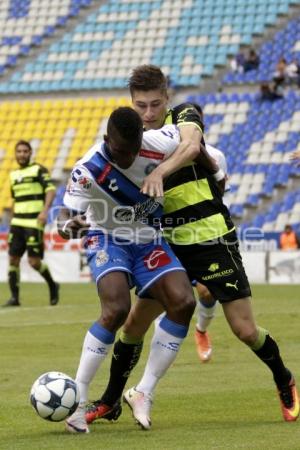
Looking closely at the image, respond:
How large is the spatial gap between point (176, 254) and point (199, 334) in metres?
3.44

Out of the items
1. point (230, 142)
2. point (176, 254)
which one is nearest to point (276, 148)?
point (230, 142)

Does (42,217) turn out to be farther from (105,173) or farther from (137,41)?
(137,41)

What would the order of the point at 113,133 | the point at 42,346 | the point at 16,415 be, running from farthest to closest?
the point at 42,346, the point at 16,415, the point at 113,133

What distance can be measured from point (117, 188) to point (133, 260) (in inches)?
20.5

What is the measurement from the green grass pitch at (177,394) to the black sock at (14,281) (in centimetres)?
197

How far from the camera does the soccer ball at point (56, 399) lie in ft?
21.0

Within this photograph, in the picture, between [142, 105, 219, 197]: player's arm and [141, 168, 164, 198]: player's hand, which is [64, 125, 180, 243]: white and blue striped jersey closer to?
[142, 105, 219, 197]: player's arm

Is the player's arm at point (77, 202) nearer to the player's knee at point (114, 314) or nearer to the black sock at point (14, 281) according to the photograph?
the player's knee at point (114, 314)

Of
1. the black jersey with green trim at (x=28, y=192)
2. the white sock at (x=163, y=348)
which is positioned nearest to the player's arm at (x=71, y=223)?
the white sock at (x=163, y=348)

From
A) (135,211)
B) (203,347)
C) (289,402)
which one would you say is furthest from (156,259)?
(203,347)

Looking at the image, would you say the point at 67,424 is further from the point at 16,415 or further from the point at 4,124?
the point at 4,124

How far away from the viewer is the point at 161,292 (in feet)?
22.1

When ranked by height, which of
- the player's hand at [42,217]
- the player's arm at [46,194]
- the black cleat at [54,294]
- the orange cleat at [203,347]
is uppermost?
the orange cleat at [203,347]

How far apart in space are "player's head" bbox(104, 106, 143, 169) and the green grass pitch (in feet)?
5.42
